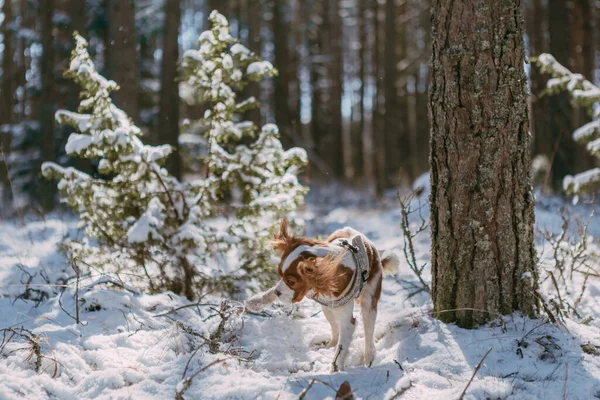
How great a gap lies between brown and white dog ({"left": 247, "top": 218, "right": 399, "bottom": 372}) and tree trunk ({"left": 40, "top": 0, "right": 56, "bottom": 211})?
1049cm

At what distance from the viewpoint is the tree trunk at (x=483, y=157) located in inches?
142

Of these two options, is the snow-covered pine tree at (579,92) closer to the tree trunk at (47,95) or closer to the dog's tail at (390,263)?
the dog's tail at (390,263)

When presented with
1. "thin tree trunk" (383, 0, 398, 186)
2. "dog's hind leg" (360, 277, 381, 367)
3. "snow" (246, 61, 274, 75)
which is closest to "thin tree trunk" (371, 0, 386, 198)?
"thin tree trunk" (383, 0, 398, 186)

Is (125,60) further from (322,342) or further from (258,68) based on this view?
(322,342)

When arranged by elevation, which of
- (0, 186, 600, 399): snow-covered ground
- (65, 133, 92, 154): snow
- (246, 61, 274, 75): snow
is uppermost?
(246, 61, 274, 75): snow

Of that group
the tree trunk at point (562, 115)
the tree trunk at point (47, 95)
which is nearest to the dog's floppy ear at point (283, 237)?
the tree trunk at point (562, 115)

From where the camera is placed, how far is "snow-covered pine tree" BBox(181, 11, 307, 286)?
5.05 metres

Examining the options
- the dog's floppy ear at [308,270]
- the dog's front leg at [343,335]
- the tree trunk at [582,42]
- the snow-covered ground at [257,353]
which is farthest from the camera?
the tree trunk at [582,42]

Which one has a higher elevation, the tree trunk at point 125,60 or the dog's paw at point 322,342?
the tree trunk at point 125,60

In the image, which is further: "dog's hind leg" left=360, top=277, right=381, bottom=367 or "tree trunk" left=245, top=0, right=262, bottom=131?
"tree trunk" left=245, top=0, right=262, bottom=131

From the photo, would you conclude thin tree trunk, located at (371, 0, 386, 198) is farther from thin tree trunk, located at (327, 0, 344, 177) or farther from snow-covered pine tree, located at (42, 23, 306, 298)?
snow-covered pine tree, located at (42, 23, 306, 298)

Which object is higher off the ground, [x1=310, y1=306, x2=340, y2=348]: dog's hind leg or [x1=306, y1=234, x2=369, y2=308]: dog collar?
A: [x1=306, y1=234, x2=369, y2=308]: dog collar

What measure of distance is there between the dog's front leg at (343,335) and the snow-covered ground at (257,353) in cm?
8

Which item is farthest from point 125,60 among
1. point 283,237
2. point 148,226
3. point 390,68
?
point 390,68
